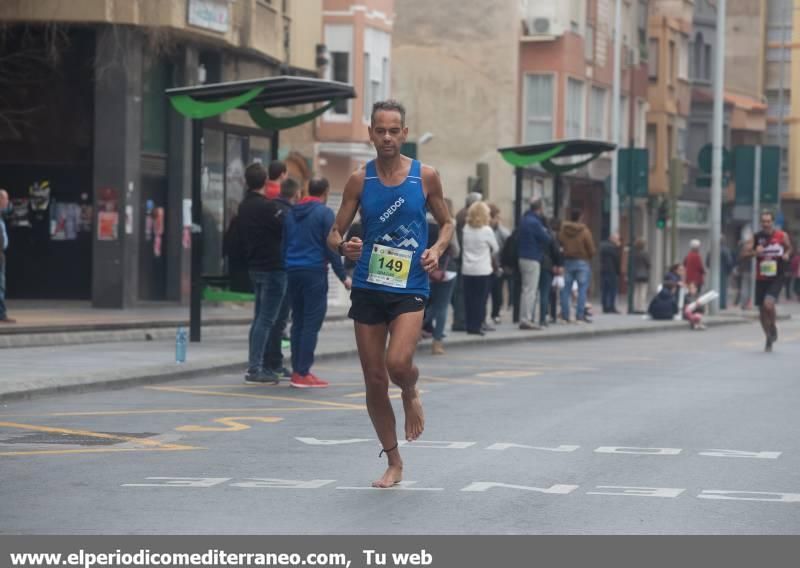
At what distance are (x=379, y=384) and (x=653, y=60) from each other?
2336 inches

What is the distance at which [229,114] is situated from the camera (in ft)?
117

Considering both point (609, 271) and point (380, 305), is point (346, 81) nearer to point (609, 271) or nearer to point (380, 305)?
point (609, 271)

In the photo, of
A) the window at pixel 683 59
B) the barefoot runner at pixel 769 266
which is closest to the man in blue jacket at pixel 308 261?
the barefoot runner at pixel 769 266

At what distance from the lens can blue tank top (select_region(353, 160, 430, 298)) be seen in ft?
33.9

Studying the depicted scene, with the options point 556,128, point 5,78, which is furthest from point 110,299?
point 556,128

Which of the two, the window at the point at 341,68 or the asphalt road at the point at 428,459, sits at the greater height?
the window at the point at 341,68

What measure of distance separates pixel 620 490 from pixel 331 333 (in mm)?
17559

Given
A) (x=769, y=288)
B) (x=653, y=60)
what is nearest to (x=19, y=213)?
(x=769, y=288)

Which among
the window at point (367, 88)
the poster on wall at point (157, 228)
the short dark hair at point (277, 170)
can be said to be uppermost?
the window at point (367, 88)

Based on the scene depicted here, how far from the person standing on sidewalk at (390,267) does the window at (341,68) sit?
1373 inches

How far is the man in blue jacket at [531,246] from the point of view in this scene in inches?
1148

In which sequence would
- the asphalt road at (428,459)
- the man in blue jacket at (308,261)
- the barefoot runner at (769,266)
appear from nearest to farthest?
the asphalt road at (428,459) → the man in blue jacket at (308,261) → the barefoot runner at (769,266)

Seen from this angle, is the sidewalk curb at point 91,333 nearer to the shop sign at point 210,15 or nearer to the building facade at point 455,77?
the shop sign at point 210,15

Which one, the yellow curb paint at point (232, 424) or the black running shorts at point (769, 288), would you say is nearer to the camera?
the yellow curb paint at point (232, 424)
